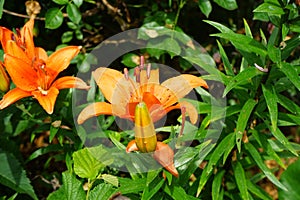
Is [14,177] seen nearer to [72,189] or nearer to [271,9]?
[72,189]

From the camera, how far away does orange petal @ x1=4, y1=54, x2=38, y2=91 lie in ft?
4.65

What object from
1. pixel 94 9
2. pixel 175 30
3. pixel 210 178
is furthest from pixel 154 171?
pixel 94 9

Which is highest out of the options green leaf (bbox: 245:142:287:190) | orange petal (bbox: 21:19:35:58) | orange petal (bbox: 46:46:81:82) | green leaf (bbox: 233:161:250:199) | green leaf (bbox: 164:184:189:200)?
orange petal (bbox: 21:19:35:58)

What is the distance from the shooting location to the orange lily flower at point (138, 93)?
4.49 feet

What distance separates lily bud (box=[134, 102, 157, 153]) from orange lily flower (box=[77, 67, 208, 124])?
8 centimetres

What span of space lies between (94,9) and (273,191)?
121 centimetres

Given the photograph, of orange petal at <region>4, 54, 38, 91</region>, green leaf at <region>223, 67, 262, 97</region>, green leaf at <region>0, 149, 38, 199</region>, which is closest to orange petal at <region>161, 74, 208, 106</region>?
green leaf at <region>223, 67, 262, 97</region>

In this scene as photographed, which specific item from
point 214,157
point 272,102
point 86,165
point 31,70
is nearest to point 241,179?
point 214,157

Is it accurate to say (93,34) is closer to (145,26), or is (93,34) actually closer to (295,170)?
(145,26)

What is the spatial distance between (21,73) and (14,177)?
53 centimetres

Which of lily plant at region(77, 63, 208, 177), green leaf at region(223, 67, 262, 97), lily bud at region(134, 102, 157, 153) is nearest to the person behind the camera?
lily bud at region(134, 102, 157, 153)

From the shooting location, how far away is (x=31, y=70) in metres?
1.47

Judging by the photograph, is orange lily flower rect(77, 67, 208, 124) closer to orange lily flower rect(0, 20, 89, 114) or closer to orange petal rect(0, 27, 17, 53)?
orange lily flower rect(0, 20, 89, 114)

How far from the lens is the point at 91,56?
2.10 m
